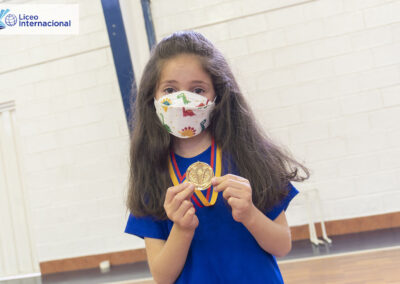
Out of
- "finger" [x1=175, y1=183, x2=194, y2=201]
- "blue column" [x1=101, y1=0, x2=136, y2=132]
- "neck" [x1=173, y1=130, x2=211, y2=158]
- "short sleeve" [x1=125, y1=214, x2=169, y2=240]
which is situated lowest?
"short sleeve" [x1=125, y1=214, x2=169, y2=240]

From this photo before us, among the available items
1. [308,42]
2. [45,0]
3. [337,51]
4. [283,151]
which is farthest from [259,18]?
[283,151]

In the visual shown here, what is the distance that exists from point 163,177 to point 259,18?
3.83 meters

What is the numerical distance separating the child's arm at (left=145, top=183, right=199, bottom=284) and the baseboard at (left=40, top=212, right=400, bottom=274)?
3740 millimetres

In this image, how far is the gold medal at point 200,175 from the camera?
0.97 m

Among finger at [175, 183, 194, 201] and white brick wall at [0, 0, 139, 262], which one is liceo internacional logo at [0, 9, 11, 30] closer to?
white brick wall at [0, 0, 139, 262]

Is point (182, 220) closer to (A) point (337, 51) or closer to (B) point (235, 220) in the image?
(B) point (235, 220)

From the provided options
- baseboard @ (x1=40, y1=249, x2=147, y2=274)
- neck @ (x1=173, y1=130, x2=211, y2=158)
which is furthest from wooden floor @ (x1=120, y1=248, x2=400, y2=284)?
neck @ (x1=173, y1=130, x2=211, y2=158)

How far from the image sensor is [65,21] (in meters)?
4.91

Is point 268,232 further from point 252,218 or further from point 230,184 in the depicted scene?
point 230,184

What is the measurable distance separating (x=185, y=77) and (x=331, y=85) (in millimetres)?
3682

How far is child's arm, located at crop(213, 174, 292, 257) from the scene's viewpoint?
0.92 m

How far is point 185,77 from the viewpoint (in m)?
1.06

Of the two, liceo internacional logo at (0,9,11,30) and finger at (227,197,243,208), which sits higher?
liceo internacional logo at (0,9,11,30)

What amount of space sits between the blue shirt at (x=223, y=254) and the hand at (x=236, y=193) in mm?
99
